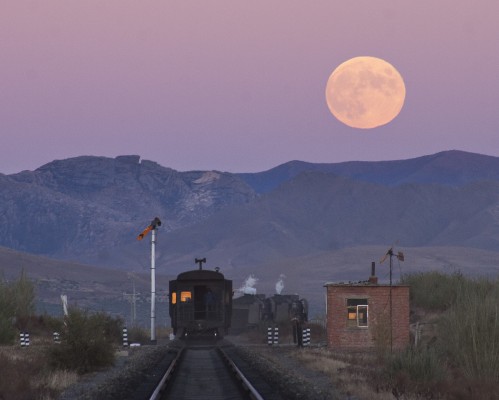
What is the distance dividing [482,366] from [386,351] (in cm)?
1050

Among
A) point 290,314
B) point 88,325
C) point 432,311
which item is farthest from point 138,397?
point 290,314

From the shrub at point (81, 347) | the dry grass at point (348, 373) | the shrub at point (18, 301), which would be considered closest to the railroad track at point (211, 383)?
the dry grass at point (348, 373)

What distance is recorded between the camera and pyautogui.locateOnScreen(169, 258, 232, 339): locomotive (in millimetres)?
54250

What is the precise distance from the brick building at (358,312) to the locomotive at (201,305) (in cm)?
598

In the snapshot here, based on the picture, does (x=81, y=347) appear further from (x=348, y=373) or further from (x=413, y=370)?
(x=413, y=370)

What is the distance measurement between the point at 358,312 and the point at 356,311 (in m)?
0.12

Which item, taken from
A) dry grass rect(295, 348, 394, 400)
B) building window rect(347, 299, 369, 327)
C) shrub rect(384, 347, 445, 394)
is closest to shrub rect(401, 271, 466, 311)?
building window rect(347, 299, 369, 327)

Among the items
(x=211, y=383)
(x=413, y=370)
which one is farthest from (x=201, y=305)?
(x=413, y=370)

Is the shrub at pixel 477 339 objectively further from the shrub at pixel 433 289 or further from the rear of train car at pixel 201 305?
the shrub at pixel 433 289

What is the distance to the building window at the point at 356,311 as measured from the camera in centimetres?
5325

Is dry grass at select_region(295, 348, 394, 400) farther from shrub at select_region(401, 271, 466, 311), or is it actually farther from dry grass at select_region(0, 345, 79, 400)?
shrub at select_region(401, 271, 466, 311)

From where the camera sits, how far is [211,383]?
86.4ft

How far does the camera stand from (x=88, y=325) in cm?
3394

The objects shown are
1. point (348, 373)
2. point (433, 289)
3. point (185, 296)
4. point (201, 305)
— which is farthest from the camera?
point (433, 289)
